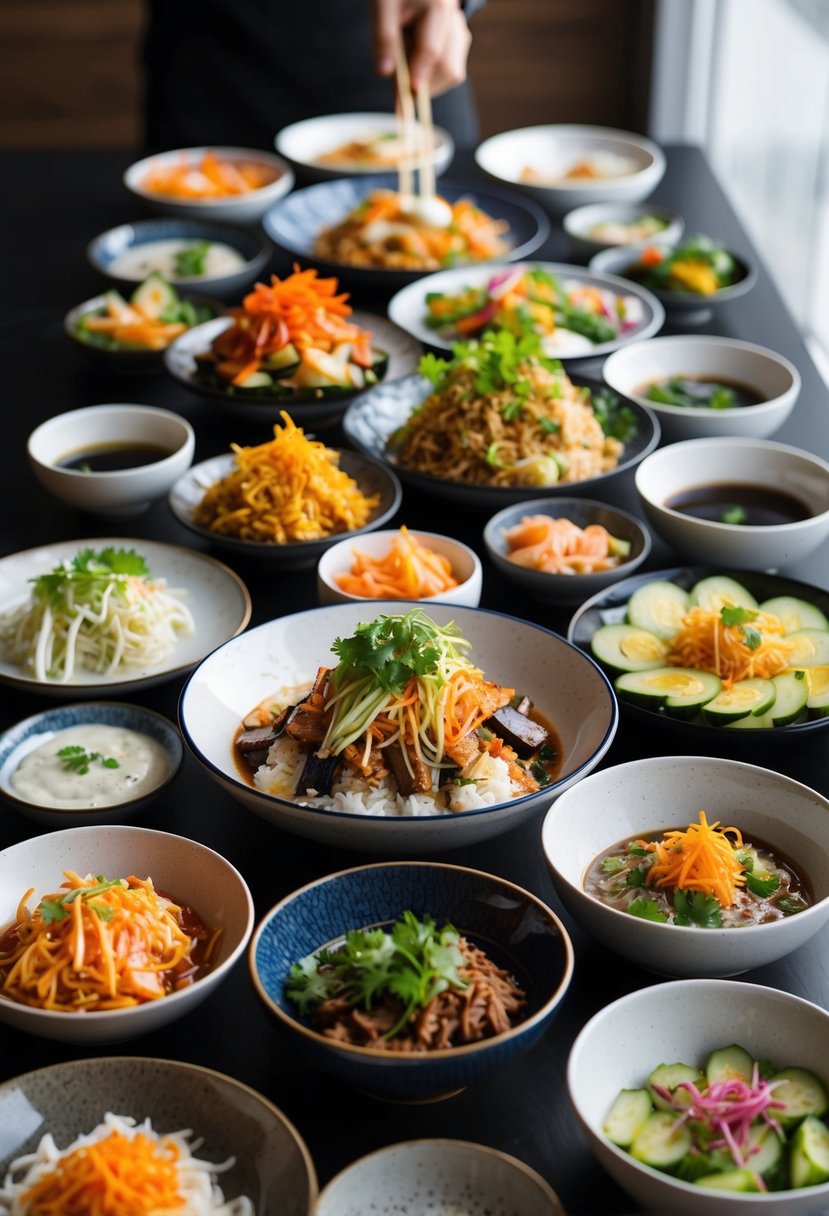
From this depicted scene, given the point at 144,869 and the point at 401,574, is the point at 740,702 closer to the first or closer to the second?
the point at 401,574

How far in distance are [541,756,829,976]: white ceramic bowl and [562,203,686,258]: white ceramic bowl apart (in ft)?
7.95

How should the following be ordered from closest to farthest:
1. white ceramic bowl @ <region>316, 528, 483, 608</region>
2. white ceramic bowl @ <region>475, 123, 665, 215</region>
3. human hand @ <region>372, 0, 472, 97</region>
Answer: white ceramic bowl @ <region>316, 528, 483, 608</region>
human hand @ <region>372, 0, 472, 97</region>
white ceramic bowl @ <region>475, 123, 665, 215</region>

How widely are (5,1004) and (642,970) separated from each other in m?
0.78

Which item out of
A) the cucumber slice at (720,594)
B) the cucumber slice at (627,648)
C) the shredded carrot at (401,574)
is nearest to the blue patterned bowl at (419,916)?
→ the cucumber slice at (627,648)

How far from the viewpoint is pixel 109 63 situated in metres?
7.27

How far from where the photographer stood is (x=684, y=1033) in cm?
152

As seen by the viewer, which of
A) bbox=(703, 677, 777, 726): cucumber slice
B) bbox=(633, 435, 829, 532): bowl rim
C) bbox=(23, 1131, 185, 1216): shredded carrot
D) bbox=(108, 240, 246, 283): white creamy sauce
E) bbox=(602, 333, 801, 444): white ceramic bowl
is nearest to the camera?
bbox=(23, 1131, 185, 1216): shredded carrot

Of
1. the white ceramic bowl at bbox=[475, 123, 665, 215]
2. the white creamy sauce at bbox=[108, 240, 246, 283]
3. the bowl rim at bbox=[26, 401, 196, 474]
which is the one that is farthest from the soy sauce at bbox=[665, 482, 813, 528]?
the white ceramic bowl at bbox=[475, 123, 665, 215]

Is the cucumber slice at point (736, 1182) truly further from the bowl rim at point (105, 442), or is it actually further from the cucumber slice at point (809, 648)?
the bowl rim at point (105, 442)

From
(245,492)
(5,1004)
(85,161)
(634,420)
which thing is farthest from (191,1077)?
(85,161)

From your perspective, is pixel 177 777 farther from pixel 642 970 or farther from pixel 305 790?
pixel 642 970

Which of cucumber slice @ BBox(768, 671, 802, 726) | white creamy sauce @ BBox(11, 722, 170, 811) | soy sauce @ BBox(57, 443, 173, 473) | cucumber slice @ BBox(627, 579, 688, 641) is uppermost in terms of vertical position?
cucumber slice @ BBox(768, 671, 802, 726)

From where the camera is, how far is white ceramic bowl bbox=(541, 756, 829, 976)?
1597mm

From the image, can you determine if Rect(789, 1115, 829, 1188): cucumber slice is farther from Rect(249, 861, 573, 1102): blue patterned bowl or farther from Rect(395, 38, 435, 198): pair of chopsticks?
Rect(395, 38, 435, 198): pair of chopsticks
